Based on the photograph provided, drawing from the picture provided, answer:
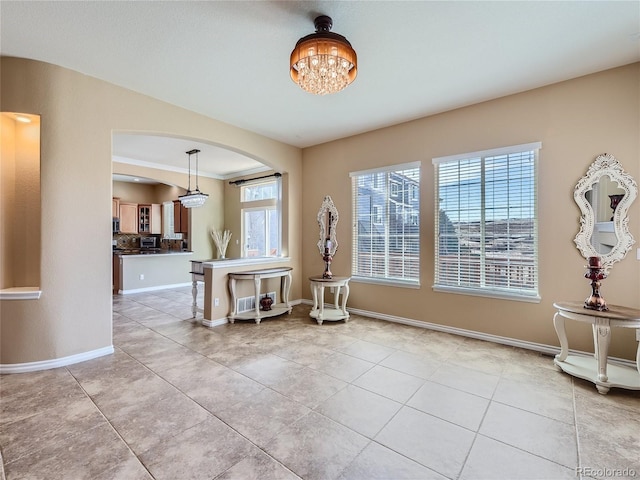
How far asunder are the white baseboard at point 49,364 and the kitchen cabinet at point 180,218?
5.27 meters

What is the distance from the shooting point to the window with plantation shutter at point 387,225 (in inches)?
173

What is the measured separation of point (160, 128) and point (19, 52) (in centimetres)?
130

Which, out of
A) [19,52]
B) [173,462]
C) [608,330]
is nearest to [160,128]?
[19,52]

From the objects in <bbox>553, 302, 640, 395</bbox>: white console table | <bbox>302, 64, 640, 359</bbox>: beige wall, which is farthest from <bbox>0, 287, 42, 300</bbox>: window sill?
<bbox>553, 302, 640, 395</bbox>: white console table

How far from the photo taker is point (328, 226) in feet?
17.7

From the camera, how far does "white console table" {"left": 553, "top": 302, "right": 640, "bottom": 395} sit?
246 centimetres

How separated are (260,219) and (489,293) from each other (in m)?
5.76

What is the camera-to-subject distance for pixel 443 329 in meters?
4.09

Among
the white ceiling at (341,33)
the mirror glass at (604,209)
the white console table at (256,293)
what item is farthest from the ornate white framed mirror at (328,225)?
the mirror glass at (604,209)

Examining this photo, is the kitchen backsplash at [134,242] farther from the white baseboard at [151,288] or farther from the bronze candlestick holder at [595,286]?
the bronze candlestick holder at [595,286]

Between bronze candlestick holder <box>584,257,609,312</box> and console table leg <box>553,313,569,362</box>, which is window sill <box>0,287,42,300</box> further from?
bronze candlestick holder <box>584,257,609,312</box>

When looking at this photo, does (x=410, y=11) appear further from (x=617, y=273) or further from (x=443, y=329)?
(x=443, y=329)

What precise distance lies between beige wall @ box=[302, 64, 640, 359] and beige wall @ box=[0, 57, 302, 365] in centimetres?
366

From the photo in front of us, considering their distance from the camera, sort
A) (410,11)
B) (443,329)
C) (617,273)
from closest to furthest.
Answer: (410,11), (617,273), (443,329)
